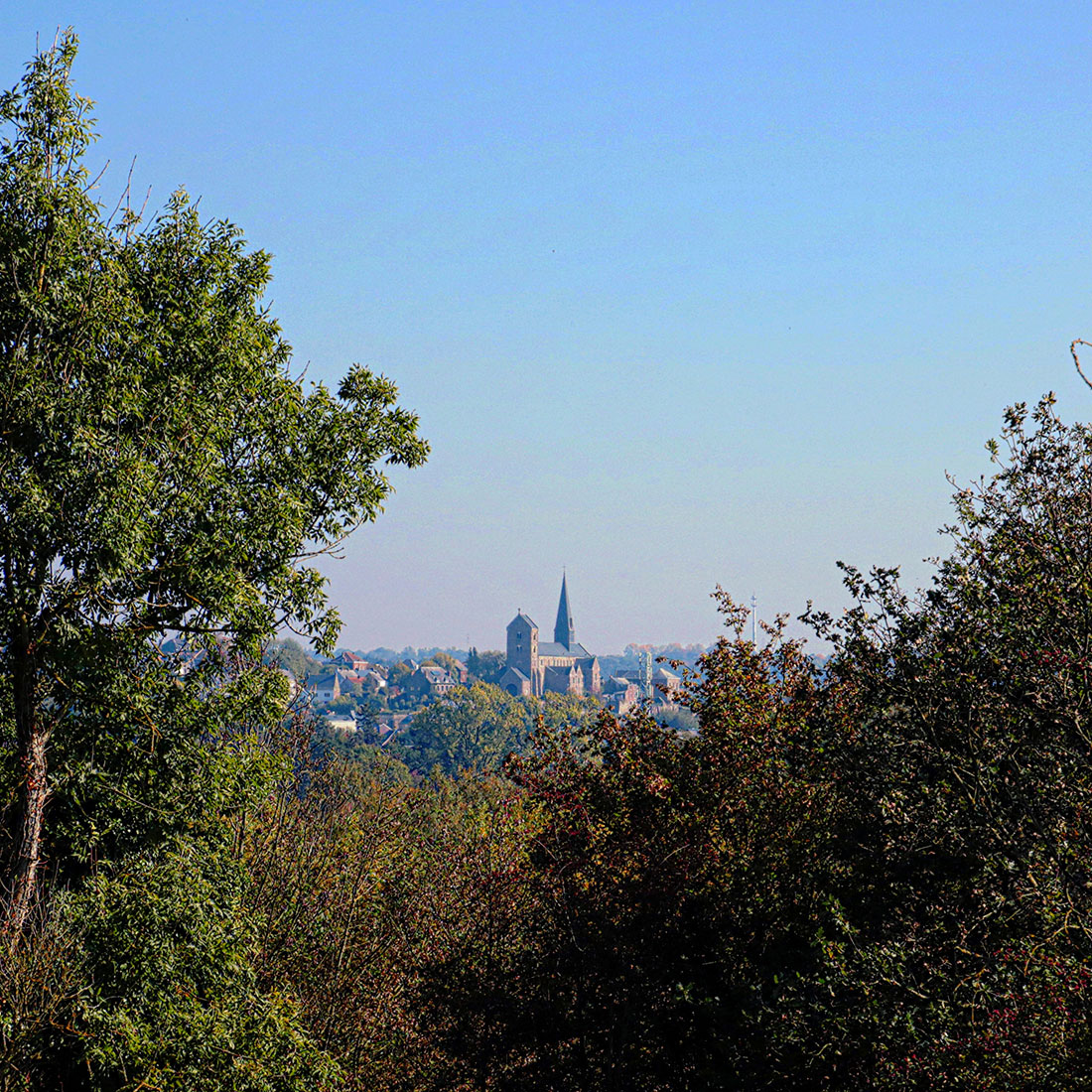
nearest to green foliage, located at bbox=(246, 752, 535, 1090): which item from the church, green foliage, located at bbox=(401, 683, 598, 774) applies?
green foliage, located at bbox=(401, 683, 598, 774)

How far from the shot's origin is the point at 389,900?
17453 mm

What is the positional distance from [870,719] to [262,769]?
253 inches

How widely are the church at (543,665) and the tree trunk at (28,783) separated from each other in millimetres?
169335

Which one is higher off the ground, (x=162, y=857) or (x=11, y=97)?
(x=11, y=97)

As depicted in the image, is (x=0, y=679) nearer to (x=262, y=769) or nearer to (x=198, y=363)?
(x=262, y=769)

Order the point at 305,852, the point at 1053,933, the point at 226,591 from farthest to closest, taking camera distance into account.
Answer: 1. the point at 305,852
2. the point at 226,591
3. the point at 1053,933

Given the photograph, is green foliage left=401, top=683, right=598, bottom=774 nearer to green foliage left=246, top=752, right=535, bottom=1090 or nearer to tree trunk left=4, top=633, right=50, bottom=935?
green foliage left=246, top=752, right=535, bottom=1090

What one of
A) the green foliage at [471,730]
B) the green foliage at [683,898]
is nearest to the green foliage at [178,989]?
the green foliage at [683,898]

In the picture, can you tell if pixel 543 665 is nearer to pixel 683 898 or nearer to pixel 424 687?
pixel 424 687

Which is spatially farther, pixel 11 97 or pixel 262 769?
pixel 262 769

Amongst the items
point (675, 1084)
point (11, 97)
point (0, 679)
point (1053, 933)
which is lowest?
point (675, 1084)

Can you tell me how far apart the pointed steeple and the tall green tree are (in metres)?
181

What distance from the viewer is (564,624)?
196 meters

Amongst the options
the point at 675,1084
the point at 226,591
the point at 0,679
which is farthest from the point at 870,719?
the point at 0,679
